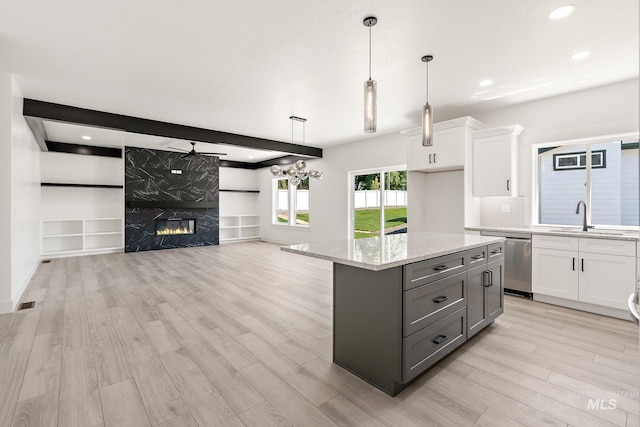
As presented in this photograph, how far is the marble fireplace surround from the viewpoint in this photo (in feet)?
24.9

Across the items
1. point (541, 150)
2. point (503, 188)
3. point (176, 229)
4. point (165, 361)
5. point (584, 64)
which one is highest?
point (584, 64)

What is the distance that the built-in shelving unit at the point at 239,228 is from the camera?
978cm

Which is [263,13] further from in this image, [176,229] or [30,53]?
[176,229]

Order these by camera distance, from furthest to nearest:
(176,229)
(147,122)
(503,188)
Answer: (176,229)
(147,122)
(503,188)

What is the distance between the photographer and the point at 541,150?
4.21 m

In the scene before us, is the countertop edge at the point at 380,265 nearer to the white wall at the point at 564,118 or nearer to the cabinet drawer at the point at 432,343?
the cabinet drawer at the point at 432,343

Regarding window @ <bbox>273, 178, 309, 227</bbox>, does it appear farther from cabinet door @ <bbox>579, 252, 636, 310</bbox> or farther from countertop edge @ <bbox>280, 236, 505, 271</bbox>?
countertop edge @ <bbox>280, 236, 505, 271</bbox>

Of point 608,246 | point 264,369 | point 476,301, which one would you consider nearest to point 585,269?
point 608,246

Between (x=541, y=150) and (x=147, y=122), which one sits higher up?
(x=147, y=122)

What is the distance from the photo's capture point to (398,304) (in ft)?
6.14

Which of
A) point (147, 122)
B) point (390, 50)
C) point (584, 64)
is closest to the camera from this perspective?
point (390, 50)

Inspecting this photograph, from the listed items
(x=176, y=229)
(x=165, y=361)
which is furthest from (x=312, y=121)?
(x=176, y=229)

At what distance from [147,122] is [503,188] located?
18.5 feet

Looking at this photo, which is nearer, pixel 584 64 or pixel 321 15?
pixel 321 15
